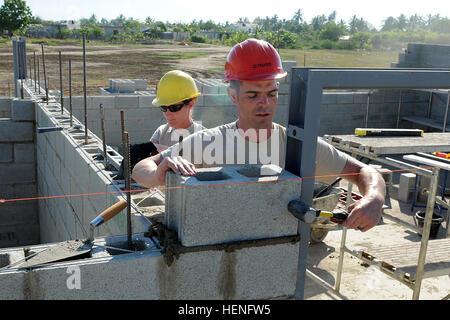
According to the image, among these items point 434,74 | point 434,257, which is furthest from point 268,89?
point 434,257

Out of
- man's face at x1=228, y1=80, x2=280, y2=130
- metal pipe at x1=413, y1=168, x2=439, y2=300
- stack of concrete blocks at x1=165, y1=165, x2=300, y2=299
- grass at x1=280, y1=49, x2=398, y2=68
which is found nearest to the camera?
stack of concrete blocks at x1=165, y1=165, x2=300, y2=299

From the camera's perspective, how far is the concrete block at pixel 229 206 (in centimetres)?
231

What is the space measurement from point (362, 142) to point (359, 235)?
268cm

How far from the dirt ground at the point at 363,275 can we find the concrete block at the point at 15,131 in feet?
20.2

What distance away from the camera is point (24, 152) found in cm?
1005

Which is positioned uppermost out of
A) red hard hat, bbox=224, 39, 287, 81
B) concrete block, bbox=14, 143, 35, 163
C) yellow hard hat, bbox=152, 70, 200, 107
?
red hard hat, bbox=224, 39, 287, 81

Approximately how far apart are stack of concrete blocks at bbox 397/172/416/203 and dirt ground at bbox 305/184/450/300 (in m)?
1.40

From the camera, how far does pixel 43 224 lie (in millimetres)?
9828

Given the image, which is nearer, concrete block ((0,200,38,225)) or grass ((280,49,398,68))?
concrete block ((0,200,38,225))

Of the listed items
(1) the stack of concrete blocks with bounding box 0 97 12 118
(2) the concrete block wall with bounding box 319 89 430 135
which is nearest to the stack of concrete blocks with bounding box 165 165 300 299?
(1) the stack of concrete blocks with bounding box 0 97 12 118

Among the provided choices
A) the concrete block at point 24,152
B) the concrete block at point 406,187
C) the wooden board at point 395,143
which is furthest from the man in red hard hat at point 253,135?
the concrete block at point 406,187

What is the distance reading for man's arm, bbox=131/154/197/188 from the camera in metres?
2.40

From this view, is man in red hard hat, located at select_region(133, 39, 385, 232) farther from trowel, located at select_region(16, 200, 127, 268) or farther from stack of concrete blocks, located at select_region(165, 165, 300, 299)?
trowel, located at select_region(16, 200, 127, 268)

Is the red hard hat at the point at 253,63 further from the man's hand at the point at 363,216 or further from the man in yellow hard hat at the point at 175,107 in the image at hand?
the man in yellow hard hat at the point at 175,107
